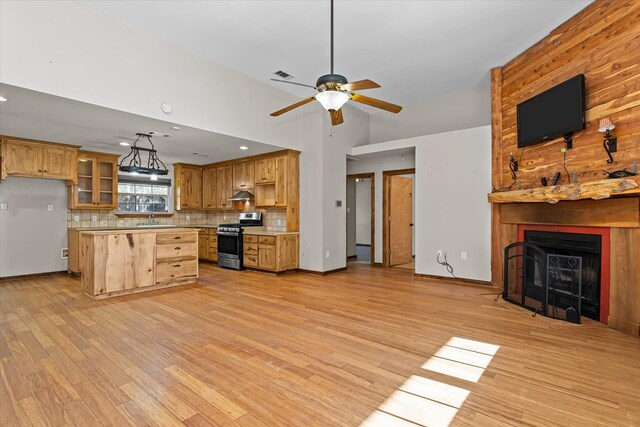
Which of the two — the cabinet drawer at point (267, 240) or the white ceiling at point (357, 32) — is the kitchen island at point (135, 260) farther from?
the white ceiling at point (357, 32)

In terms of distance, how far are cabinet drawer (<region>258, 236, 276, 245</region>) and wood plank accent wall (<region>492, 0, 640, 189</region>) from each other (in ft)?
13.3

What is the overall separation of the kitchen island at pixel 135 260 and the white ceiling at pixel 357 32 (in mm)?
2803

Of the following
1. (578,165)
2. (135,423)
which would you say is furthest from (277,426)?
(578,165)

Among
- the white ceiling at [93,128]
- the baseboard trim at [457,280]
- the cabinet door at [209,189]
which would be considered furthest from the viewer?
the cabinet door at [209,189]

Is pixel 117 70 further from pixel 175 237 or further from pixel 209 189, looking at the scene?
pixel 209 189

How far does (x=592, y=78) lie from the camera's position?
344cm

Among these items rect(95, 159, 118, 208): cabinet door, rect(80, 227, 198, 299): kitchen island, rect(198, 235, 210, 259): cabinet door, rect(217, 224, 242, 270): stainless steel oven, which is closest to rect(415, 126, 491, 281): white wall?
rect(217, 224, 242, 270): stainless steel oven

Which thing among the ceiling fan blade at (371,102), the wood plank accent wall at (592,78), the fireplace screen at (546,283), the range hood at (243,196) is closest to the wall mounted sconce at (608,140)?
the wood plank accent wall at (592,78)

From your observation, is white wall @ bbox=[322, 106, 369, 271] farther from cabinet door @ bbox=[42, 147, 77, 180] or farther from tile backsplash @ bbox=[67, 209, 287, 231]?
cabinet door @ bbox=[42, 147, 77, 180]

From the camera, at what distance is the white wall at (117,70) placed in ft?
10.4

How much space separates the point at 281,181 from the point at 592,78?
478 cm

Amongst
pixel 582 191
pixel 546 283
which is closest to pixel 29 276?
pixel 546 283

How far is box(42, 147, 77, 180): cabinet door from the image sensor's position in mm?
5680

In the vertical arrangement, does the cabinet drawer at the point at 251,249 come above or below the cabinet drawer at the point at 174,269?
above
